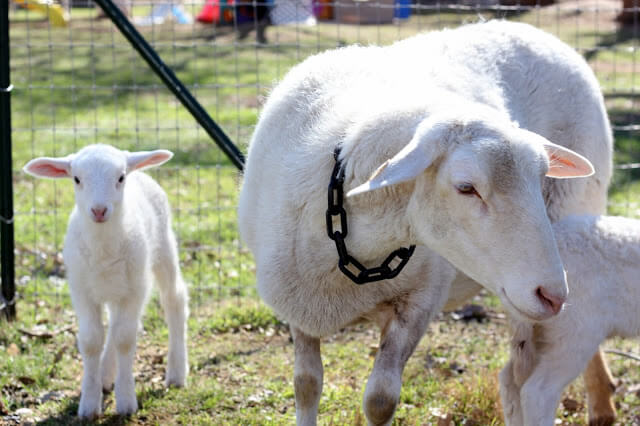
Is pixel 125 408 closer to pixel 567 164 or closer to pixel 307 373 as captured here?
pixel 307 373

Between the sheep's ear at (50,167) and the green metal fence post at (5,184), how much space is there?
109cm

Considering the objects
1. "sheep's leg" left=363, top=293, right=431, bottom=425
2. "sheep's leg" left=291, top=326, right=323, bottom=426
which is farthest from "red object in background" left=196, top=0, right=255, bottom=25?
"sheep's leg" left=363, top=293, right=431, bottom=425

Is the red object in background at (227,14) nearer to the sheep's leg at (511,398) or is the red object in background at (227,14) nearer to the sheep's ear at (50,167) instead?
the sheep's ear at (50,167)

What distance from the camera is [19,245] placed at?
21.4 ft

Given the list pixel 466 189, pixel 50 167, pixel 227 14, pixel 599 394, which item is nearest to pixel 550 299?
pixel 466 189

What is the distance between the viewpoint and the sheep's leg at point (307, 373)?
3.62 meters

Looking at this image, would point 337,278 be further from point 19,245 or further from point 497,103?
point 19,245

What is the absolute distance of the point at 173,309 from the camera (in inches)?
192

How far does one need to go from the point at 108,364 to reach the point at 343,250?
7.05 ft

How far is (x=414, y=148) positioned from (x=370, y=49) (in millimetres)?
1388

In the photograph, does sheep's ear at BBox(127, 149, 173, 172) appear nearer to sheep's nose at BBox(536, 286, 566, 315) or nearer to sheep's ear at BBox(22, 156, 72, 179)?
sheep's ear at BBox(22, 156, 72, 179)

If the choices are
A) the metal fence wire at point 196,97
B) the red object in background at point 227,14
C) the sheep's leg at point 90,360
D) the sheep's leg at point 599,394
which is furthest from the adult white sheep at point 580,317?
the red object in background at point 227,14

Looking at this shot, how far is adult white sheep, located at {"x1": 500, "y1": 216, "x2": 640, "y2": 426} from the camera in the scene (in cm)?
353

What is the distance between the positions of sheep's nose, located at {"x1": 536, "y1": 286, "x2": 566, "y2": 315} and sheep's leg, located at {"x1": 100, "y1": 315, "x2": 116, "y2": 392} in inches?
107
